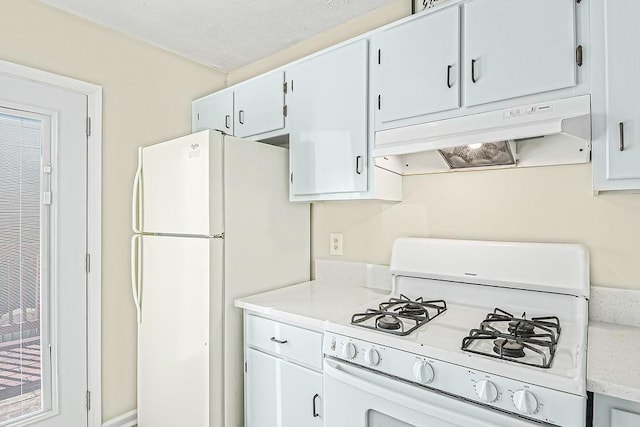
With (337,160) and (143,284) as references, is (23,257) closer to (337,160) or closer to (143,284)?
(143,284)

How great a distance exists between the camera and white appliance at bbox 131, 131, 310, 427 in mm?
1801

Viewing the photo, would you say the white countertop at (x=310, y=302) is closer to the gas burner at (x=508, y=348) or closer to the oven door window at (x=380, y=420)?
the oven door window at (x=380, y=420)

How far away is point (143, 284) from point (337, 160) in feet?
4.53

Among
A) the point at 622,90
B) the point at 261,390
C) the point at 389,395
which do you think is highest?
the point at 622,90

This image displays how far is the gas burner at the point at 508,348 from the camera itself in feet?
3.62

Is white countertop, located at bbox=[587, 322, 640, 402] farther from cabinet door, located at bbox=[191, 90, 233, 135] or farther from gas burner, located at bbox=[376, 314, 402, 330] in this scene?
cabinet door, located at bbox=[191, 90, 233, 135]

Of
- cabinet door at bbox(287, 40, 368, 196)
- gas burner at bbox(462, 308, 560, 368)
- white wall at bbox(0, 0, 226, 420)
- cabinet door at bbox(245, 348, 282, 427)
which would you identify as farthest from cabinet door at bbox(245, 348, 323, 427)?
white wall at bbox(0, 0, 226, 420)

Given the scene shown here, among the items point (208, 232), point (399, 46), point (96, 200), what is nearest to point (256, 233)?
point (208, 232)

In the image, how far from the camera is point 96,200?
7.21ft

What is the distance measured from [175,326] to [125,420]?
871 mm

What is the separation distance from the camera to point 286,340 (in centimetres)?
167

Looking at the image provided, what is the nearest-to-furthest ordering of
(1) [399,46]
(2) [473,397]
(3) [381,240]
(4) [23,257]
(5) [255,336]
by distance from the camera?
(2) [473,397] < (1) [399,46] < (5) [255,336] < (4) [23,257] < (3) [381,240]

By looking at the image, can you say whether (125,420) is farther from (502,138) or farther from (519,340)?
(502,138)

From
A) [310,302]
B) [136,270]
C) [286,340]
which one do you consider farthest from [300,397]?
[136,270]
